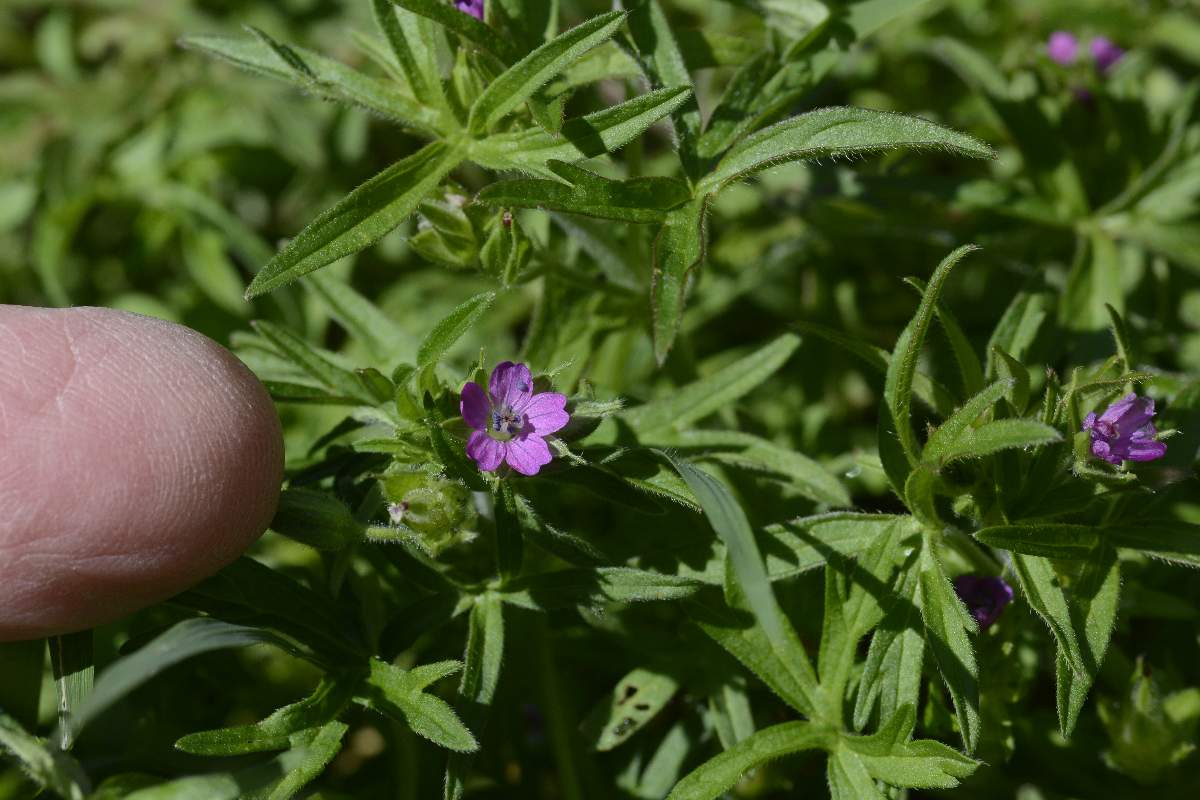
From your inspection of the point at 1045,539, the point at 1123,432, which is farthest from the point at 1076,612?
the point at 1123,432

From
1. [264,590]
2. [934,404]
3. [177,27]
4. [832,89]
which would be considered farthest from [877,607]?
[177,27]

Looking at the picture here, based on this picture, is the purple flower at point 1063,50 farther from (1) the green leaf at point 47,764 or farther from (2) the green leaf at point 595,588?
(1) the green leaf at point 47,764

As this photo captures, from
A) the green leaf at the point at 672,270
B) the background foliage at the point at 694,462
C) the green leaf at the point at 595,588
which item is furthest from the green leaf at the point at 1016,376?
the green leaf at the point at 595,588

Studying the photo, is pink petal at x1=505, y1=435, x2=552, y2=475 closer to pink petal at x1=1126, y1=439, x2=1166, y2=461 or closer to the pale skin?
the pale skin

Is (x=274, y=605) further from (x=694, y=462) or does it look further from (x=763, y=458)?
(x=763, y=458)

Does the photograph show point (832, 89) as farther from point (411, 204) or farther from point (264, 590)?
point (264, 590)

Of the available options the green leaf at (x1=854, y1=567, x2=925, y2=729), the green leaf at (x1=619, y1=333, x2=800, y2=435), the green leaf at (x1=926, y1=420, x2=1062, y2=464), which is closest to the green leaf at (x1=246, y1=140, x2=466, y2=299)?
the green leaf at (x1=619, y1=333, x2=800, y2=435)

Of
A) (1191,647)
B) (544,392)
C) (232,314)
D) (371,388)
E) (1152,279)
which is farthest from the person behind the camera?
(232,314)
